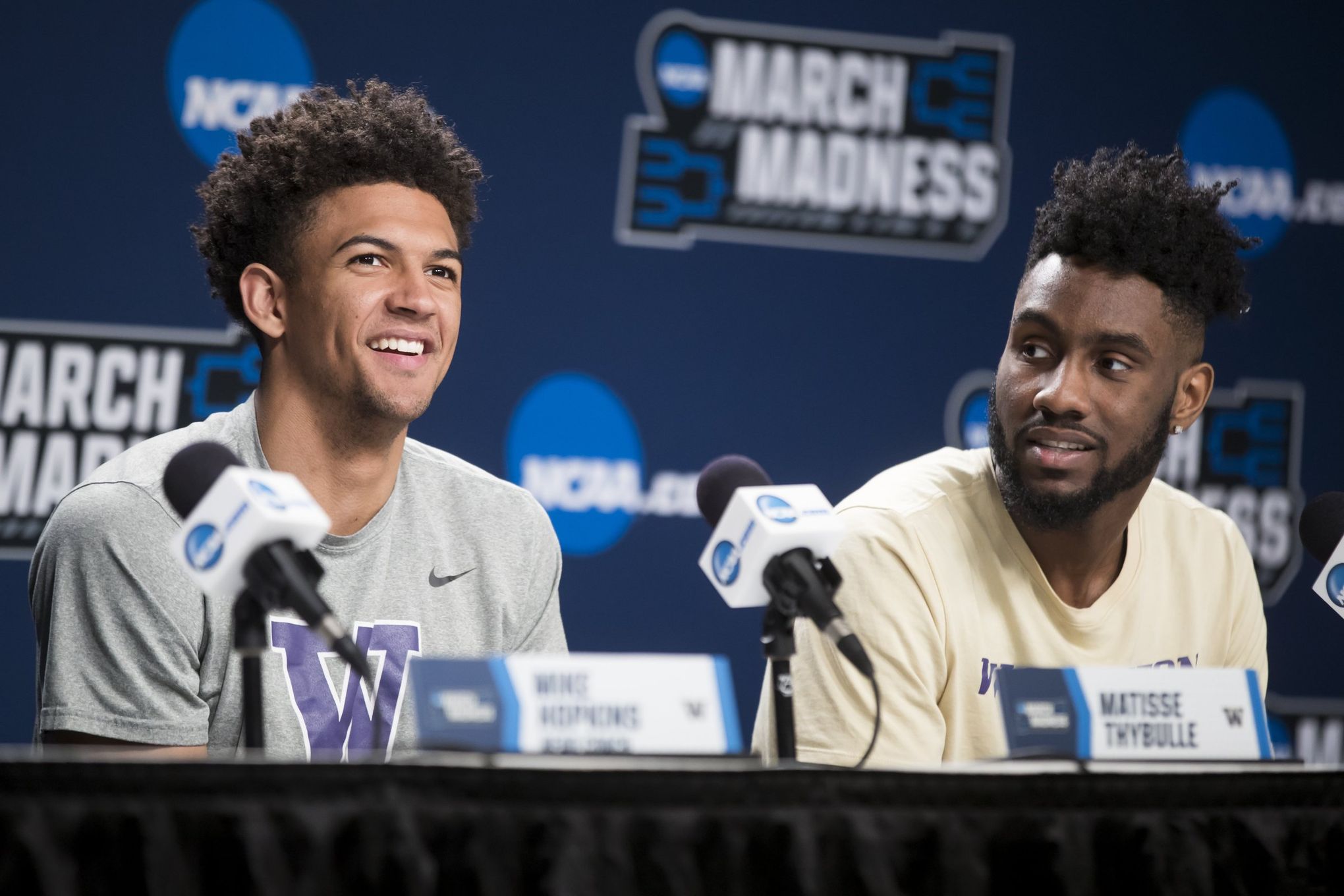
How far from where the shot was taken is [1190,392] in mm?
1988

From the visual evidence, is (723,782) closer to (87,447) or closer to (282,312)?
(282,312)

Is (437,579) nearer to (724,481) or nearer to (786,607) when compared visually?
(724,481)

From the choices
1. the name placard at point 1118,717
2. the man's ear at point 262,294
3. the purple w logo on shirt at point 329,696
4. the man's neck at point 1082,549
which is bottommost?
the purple w logo on shirt at point 329,696

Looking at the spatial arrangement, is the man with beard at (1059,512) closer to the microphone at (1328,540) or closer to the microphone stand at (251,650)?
the microphone at (1328,540)

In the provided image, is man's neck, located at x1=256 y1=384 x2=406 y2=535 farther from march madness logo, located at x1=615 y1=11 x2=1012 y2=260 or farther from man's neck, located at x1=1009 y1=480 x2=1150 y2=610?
march madness logo, located at x1=615 y1=11 x2=1012 y2=260

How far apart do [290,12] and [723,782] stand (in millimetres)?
2368

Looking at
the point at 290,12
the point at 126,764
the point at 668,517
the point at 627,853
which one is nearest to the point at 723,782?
the point at 627,853

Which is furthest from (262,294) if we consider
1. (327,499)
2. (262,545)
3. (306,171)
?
(262,545)

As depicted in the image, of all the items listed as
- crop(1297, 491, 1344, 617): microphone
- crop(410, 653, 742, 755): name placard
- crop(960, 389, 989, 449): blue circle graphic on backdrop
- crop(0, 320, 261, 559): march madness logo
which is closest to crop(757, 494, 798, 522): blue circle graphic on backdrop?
crop(410, 653, 742, 755): name placard

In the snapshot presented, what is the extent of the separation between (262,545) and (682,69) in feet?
7.65

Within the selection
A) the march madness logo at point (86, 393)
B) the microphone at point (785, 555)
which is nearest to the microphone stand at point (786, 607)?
the microphone at point (785, 555)

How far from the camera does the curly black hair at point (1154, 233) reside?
73.5 inches

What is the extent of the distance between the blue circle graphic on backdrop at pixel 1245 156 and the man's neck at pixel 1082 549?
1805 millimetres

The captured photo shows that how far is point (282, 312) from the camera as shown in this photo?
195cm
